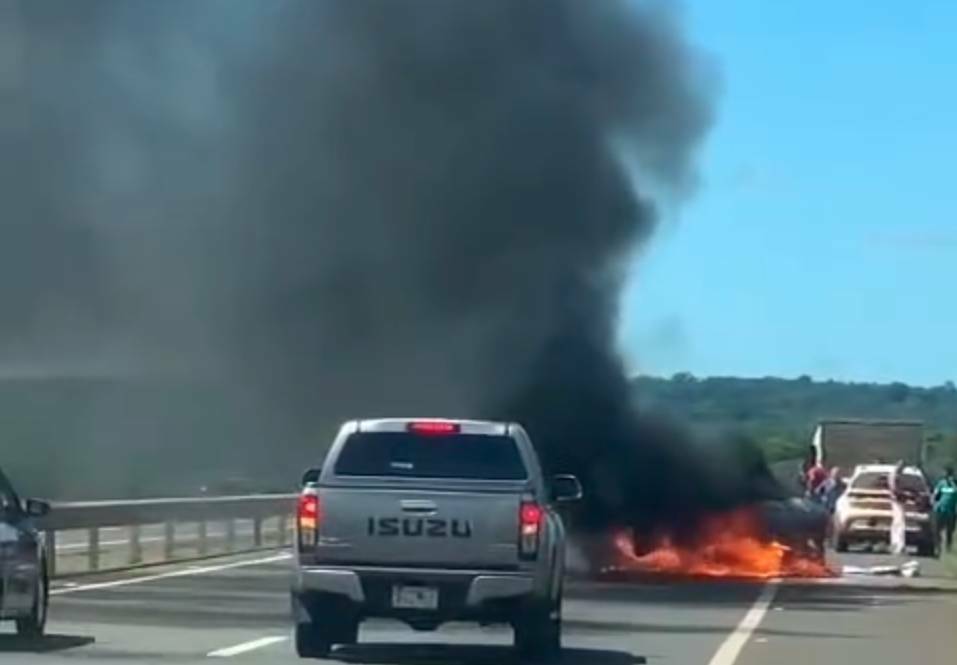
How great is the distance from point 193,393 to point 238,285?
242 inches

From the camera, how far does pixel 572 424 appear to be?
40.2 metres

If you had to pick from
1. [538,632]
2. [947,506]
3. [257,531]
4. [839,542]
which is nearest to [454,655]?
[538,632]

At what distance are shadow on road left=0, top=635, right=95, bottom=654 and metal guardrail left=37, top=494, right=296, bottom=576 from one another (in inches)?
304

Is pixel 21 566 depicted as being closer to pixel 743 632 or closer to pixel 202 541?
pixel 743 632

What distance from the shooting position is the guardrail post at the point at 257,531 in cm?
4412

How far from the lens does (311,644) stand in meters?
20.1

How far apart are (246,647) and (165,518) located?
1677 centimetres

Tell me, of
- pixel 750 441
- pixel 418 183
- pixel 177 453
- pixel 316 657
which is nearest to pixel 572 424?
pixel 750 441

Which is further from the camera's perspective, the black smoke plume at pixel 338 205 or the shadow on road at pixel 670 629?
the black smoke plume at pixel 338 205

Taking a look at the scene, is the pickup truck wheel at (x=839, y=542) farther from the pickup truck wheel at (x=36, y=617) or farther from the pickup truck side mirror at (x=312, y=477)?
the pickup truck side mirror at (x=312, y=477)

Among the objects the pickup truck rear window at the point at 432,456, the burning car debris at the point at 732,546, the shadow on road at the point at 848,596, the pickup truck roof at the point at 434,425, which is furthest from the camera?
the burning car debris at the point at 732,546

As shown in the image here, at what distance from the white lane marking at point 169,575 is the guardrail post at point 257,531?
11.0ft

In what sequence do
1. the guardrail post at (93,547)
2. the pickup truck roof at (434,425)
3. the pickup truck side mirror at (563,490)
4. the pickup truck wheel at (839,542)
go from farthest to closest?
the pickup truck wheel at (839,542), the guardrail post at (93,547), the pickup truck side mirror at (563,490), the pickup truck roof at (434,425)

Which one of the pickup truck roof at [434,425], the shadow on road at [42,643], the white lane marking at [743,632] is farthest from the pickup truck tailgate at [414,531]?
the shadow on road at [42,643]
